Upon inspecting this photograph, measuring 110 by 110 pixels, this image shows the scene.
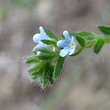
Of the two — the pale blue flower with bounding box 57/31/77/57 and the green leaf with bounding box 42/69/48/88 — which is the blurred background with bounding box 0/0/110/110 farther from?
the pale blue flower with bounding box 57/31/77/57

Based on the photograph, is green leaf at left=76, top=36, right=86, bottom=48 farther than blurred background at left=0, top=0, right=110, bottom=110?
No

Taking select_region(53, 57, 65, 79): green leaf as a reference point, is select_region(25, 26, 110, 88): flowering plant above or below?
above

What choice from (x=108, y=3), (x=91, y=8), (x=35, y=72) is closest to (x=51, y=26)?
(x=91, y=8)


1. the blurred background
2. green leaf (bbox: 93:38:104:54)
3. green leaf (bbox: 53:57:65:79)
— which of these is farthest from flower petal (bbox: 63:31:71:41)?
the blurred background

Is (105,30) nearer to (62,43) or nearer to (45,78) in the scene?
(62,43)

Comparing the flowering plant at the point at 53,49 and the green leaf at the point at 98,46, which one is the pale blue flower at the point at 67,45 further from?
the green leaf at the point at 98,46

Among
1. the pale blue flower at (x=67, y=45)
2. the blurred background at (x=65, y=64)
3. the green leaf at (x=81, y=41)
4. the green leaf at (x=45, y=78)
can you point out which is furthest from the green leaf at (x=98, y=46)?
the blurred background at (x=65, y=64)
